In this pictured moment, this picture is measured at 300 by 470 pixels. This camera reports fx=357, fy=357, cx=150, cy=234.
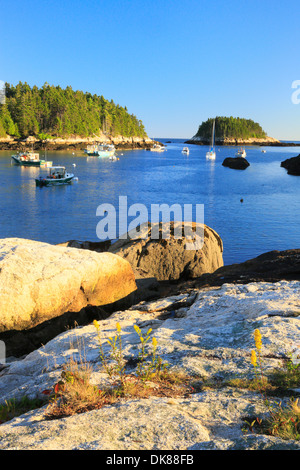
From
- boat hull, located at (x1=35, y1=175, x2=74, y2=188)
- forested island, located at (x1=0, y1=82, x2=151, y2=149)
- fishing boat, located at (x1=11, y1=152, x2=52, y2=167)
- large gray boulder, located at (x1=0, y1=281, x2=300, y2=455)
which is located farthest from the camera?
forested island, located at (x1=0, y1=82, x2=151, y2=149)

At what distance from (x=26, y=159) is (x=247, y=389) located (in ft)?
283

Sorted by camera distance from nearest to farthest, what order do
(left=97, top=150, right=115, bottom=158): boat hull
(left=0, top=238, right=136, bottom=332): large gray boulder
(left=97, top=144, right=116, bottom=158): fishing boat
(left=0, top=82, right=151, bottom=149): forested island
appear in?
(left=0, top=238, right=136, bottom=332): large gray boulder, (left=97, top=150, right=115, bottom=158): boat hull, (left=97, top=144, right=116, bottom=158): fishing boat, (left=0, top=82, right=151, bottom=149): forested island

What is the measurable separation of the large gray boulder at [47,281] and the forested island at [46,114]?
460ft

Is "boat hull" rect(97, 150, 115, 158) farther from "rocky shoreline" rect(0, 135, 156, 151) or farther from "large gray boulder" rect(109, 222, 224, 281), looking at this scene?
"large gray boulder" rect(109, 222, 224, 281)

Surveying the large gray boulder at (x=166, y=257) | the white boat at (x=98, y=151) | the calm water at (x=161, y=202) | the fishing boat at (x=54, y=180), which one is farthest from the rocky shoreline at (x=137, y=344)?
the white boat at (x=98, y=151)

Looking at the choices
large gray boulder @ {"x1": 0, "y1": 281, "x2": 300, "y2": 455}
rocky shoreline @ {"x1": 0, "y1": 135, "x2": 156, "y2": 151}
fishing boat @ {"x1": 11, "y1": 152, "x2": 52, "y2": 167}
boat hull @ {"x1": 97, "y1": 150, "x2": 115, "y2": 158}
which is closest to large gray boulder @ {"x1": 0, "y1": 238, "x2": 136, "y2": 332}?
large gray boulder @ {"x1": 0, "y1": 281, "x2": 300, "y2": 455}

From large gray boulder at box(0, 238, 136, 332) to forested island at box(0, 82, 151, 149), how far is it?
14008cm

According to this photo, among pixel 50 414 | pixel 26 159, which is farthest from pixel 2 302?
pixel 26 159

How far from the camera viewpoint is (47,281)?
872 centimetres

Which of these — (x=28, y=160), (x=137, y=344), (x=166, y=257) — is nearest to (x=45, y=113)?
(x=28, y=160)

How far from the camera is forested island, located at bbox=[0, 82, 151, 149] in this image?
14088 cm

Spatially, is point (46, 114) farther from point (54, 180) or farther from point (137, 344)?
point (137, 344)

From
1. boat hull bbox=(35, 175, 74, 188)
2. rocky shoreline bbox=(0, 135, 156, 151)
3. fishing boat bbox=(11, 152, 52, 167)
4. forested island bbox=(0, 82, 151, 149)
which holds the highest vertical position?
forested island bbox=(0, 82, 151, 149)
